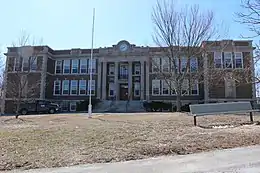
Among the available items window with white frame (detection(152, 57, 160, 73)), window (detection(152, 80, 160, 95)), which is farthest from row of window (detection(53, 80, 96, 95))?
window with white frame (detection(152, 57, 160, 73))

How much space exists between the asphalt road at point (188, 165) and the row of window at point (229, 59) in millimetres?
31900

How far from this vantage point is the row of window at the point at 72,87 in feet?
143

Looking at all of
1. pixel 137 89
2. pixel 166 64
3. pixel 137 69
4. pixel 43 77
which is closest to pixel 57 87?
pixel 43 77

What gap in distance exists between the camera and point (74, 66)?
147 ft

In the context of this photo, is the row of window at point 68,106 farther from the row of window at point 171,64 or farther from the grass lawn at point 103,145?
the grass lawn at point 103,145

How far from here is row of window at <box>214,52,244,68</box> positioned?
125ft

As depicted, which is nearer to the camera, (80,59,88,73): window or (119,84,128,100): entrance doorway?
(119,84,128,100): entrance doorway

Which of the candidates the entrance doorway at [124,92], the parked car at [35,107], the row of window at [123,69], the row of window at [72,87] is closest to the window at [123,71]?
the row of window at [123,69]

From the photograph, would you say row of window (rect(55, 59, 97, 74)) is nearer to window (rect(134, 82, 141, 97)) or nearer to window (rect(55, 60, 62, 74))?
window (rect(55, 60, 62, 74))

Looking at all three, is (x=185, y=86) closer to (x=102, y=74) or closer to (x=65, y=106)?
(x=102, y=74)

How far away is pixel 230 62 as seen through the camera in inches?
1508

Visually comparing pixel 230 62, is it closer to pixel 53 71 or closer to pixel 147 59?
pixel 147 59

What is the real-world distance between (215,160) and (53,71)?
135 feet

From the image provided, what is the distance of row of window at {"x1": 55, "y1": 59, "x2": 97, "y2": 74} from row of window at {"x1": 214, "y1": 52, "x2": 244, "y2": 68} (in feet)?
59.1
